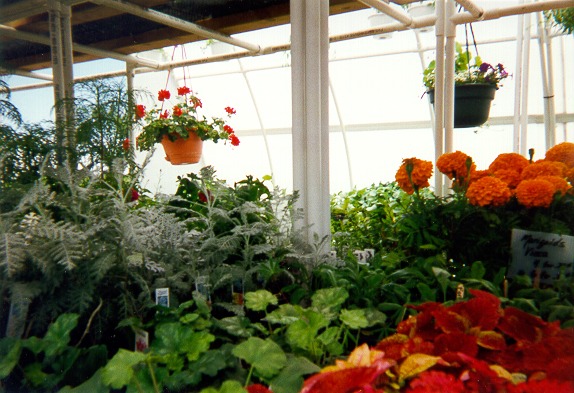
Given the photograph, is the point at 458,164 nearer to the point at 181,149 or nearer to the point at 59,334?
the point at 181,149

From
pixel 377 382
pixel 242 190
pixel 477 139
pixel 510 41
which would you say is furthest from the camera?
pixel 510 41

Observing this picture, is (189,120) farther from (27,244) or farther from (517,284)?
(517,284)

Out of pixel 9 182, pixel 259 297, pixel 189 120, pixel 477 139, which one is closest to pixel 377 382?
pixel 259 297

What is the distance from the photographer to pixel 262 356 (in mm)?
837

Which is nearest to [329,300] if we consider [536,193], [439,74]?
[536,193]

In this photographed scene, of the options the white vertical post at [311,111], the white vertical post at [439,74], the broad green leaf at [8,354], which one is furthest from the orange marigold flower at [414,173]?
the broad green leaf at [8,354]

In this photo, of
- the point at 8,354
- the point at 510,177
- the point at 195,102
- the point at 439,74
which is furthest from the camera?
the point at 439,74

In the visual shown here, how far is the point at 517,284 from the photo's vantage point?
46.3 inches

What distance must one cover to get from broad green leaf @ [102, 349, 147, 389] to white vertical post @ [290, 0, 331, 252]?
0.76 m

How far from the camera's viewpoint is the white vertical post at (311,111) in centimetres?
147

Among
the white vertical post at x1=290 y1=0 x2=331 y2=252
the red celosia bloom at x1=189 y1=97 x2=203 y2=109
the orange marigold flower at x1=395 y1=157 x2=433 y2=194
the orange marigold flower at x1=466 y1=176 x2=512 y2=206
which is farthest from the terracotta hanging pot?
the orange marigold flower at x1=466 y1=176 x2=512 y2=206

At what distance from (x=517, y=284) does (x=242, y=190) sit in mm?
872

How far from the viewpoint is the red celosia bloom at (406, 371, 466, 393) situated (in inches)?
24.7

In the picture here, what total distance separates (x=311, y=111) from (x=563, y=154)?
0.73 metres
